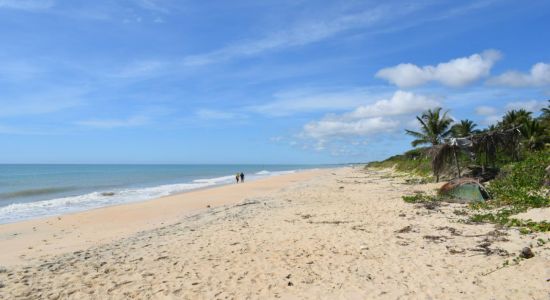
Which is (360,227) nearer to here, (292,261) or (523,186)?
(292,261)

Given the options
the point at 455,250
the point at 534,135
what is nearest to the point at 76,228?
the point at 455,250

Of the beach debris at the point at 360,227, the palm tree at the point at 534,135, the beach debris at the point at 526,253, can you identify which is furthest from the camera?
the palm tree at the point at 534,135

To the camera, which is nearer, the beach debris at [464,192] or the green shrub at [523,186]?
the green shrub at [523,186]

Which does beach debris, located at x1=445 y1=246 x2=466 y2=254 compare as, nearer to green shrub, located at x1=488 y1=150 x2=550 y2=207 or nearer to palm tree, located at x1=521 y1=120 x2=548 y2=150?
green shrub, located at x1=488 y1=150 x2=550 y2=207

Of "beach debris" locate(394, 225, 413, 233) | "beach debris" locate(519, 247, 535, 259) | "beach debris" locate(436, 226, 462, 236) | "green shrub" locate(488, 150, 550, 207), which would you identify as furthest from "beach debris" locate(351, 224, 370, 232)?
"green shrub" locate(488, 150, 550, 207)

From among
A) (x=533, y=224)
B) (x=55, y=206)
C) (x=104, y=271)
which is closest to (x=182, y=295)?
(x=104, y=271)

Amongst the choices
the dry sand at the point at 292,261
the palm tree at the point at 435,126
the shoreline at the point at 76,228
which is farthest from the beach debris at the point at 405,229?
the palm tree at the point at 435,126

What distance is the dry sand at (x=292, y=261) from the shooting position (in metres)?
5.90

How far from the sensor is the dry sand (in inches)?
232

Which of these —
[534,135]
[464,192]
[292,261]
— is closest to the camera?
[292,261]

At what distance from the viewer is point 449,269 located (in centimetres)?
646

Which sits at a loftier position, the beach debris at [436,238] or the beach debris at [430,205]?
the beach debris at [430,205]

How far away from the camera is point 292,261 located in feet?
24.2

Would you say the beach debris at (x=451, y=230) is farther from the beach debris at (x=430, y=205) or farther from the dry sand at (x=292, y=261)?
the beach debris at (x=430, y=205)
